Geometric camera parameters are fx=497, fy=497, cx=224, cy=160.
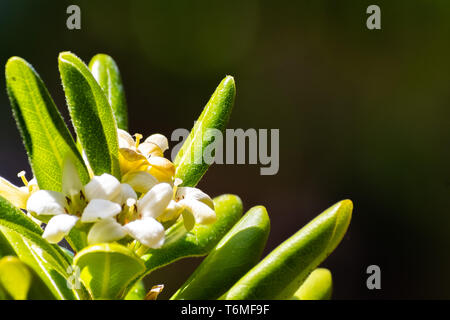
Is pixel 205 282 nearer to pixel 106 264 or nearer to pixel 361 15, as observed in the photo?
pixel 106 264

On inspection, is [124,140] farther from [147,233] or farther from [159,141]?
[147,233]

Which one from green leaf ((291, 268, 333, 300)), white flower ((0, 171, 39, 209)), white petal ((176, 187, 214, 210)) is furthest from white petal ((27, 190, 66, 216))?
green leaf ((291, 268, 333, 300))

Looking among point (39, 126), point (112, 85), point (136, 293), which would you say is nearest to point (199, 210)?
point (39, 126)

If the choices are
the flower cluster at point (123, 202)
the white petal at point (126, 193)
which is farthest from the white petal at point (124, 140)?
the white petal at point (126, 193)

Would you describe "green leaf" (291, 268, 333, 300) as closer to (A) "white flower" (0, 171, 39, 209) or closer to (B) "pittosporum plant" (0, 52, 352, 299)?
(B) "pittosporum plant" (0, 52, 352, 299)

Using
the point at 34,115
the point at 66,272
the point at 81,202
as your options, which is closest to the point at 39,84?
the point at 34,115
